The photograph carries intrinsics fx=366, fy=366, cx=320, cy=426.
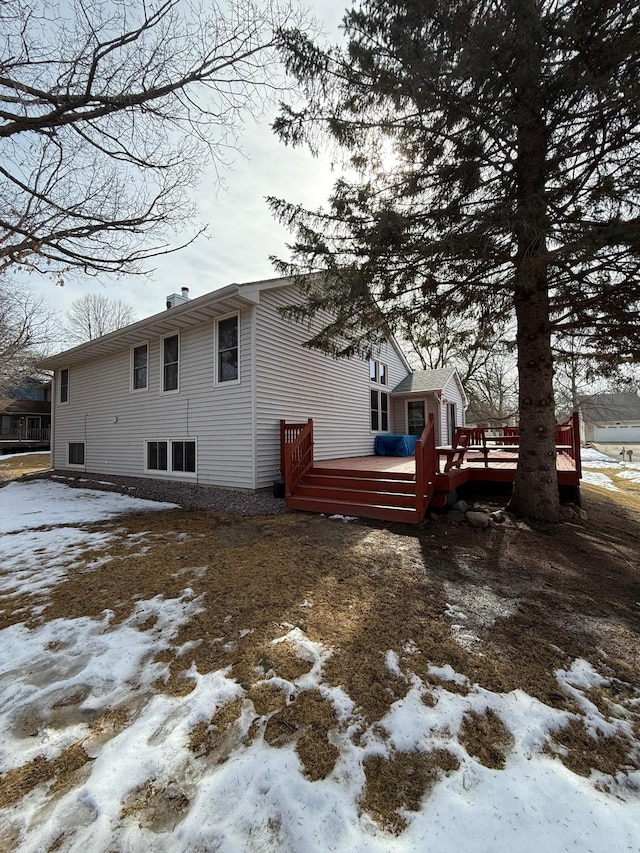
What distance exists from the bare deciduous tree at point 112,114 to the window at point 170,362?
218 cm

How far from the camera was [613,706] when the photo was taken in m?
2.01

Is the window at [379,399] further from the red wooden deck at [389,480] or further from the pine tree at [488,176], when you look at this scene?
the pine tree at [488,176]

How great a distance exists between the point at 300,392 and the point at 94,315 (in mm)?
26679

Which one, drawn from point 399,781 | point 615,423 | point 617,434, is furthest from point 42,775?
point 617,434

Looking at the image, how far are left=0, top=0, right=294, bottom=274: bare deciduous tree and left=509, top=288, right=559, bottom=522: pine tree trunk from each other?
16.4ft

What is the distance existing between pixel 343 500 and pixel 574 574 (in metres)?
3.23

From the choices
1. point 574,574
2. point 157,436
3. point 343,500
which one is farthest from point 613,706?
point 157,436

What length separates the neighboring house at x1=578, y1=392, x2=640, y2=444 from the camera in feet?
108

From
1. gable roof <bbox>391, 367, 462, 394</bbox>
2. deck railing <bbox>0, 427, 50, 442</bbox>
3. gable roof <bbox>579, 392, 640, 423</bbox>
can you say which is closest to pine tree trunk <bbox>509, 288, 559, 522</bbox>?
gable roof <bbox>391, 367, 462, 394</bbox>

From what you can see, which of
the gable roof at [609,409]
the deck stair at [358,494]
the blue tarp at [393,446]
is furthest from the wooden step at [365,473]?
the gable roof at [609,409]

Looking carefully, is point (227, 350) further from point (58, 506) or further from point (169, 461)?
point (58, 506)

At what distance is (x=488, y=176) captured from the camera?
194 inches

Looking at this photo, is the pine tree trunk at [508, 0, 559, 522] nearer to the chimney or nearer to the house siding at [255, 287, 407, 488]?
the house siding at [255, 287, 407, 488]

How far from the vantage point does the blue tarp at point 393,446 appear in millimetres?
11619
